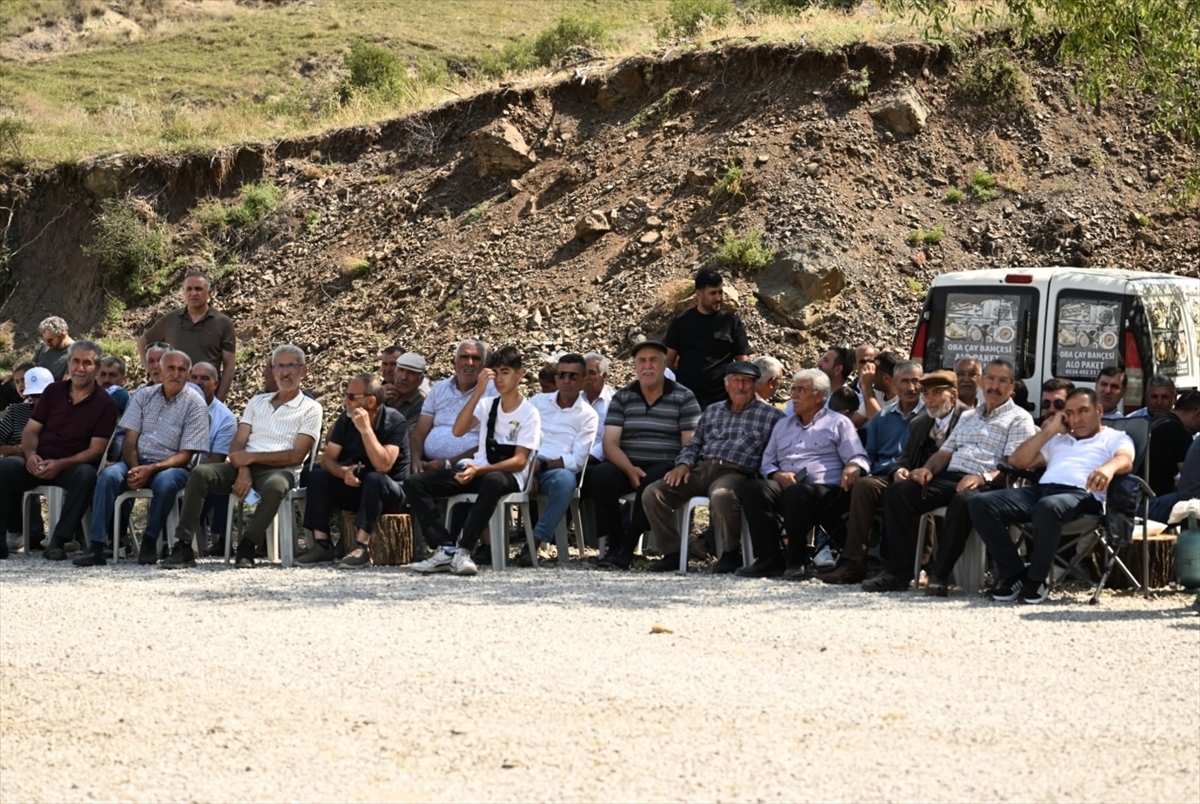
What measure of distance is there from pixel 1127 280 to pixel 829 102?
988 cm

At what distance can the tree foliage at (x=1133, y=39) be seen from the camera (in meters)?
13.4

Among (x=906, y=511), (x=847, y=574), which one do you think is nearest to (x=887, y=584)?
(x=847, y=574)

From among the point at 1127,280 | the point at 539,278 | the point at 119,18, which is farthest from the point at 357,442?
the point at 119,18

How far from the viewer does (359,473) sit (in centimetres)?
1145

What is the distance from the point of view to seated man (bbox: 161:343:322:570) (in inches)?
452

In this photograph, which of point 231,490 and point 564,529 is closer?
point 564,529

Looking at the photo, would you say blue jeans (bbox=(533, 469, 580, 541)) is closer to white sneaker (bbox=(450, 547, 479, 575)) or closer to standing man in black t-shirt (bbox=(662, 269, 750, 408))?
white sneaker (bbox=(450, 547, 479, 575))

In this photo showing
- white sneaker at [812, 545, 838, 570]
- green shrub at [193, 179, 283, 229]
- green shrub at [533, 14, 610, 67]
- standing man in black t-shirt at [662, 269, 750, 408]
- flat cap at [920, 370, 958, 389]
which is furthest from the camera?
green shrub at [533, 14, 610, 67]

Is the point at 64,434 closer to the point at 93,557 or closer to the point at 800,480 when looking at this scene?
the point at 93,557

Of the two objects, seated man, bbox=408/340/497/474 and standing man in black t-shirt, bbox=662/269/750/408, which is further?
standing man in black t-shirt, bbox=662/269/750/408

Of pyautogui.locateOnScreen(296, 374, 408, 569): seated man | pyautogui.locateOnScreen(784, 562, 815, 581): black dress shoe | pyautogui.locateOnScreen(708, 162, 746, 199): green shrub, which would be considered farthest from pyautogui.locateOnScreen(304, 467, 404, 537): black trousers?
pyautogui.locateOnScreen(708, 162, 746, 199): green shrub

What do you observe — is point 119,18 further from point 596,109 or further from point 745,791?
point 745,791

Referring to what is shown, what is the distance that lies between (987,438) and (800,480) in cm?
128

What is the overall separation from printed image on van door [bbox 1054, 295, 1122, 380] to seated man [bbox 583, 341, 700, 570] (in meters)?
3.52
